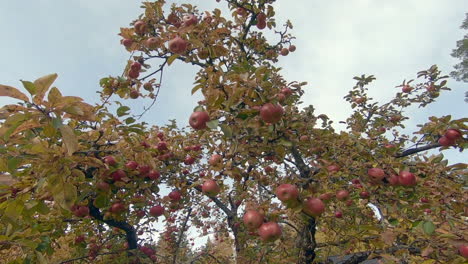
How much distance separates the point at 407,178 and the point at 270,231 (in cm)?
160

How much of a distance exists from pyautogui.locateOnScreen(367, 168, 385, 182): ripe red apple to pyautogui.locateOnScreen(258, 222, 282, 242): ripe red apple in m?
1.25

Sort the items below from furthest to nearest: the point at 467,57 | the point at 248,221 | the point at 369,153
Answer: the point at 467,57 → the point at 369,153 → the point at 248,221

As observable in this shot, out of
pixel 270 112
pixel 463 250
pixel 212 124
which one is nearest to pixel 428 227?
pixel 463 250

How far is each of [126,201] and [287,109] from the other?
7.57 feet

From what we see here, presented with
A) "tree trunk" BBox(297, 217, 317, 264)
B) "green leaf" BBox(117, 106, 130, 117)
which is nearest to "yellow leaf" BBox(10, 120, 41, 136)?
"green leaf" BBox(117, 106, 130, 117)

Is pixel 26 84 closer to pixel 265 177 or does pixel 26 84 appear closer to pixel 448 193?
pixel 265 177

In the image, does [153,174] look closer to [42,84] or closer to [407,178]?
[42,84]

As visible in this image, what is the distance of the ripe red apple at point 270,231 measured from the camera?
2.27 meters

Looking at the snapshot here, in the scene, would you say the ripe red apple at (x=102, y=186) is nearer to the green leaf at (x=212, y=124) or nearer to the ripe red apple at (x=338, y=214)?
A: the green leaf at (x=212, y=124)

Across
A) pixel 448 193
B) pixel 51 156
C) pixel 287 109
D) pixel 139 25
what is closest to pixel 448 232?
pixel 448 193

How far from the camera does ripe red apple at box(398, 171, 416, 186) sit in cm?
285

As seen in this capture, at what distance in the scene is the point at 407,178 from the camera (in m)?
2.87

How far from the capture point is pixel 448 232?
2217mm

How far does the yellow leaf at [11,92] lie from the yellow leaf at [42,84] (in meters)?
0.06
